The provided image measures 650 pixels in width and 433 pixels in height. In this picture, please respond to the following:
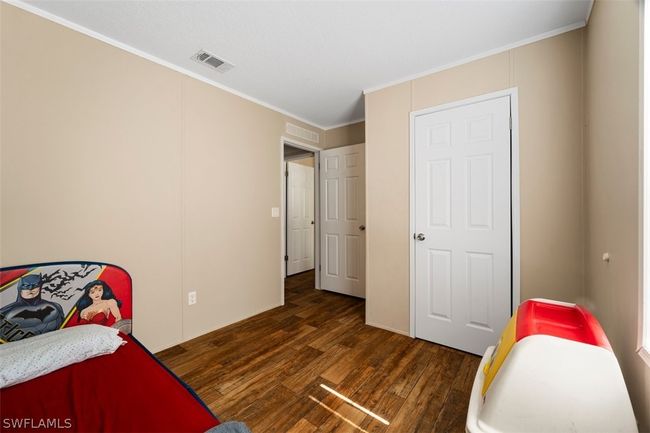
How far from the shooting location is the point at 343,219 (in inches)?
150

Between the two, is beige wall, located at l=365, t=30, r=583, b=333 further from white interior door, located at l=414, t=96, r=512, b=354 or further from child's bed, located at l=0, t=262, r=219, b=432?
child's bed, located at l=0, t=262, r=219, b=432

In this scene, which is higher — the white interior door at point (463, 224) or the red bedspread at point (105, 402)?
the white interior door at point (463, 224)

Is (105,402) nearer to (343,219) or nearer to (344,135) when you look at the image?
(343,219)

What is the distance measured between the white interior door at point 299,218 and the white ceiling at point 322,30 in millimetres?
2516

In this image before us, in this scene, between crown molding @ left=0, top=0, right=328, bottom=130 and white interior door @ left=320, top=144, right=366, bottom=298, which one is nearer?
crown molding @ left=0, top=0, right=328, bottom=130

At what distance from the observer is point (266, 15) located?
69.6 inches

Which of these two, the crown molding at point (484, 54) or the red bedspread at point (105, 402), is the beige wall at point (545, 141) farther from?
the red bedspread at point (105, 402)

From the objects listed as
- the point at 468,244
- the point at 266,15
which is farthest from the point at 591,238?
the point at 266,15

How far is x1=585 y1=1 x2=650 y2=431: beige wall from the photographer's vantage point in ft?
3.38

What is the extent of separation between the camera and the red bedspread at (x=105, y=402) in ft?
2.97

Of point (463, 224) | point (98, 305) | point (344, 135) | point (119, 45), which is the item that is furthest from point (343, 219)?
point (119, 45)

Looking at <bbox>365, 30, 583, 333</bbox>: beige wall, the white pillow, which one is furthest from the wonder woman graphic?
<bbox>365, 30, 583, 333</bbox>: beige wall

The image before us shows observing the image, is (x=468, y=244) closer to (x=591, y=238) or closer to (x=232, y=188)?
(x=591, y=238)

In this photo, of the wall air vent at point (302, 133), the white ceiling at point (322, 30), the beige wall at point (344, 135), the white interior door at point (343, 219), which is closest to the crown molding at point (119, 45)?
the white ceiling at point (322, 30)
